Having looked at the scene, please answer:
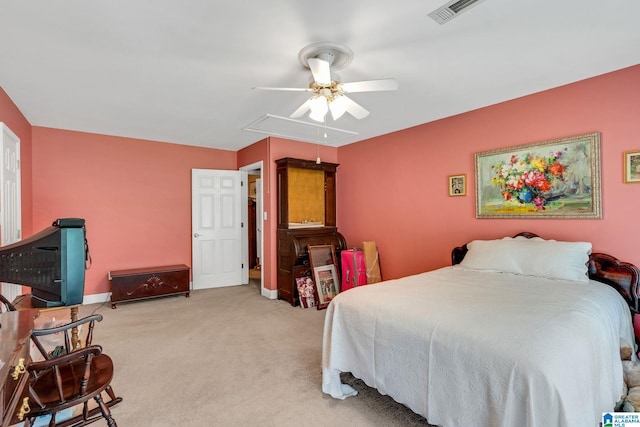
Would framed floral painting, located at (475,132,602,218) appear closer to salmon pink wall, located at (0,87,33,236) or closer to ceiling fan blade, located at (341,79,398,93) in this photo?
ceiling fan blade, located at (341,79,398,93)

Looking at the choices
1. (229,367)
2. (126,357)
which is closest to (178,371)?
(229,367)

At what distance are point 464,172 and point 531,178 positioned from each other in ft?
2.26

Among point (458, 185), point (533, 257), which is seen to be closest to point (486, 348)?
point (533, 257)

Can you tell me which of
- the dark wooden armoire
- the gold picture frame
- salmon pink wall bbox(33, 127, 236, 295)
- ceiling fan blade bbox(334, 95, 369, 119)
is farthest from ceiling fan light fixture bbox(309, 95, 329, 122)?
salmon pink wall bbox(33, 127, 236, 295)

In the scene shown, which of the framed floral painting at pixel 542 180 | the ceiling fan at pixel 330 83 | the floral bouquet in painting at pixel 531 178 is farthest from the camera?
the floral bouquet in painting at pixel 531 178

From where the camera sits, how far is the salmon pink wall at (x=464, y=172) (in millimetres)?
2580

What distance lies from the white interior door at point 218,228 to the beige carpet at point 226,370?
1.15m

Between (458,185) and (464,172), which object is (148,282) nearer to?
(458,185)

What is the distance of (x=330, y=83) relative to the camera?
222cm

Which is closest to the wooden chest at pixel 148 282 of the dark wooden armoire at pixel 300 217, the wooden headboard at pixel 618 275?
the dark wooden armoire at pixel 300 217

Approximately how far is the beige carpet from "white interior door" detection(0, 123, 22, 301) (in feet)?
4.09

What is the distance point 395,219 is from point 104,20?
3697 mm

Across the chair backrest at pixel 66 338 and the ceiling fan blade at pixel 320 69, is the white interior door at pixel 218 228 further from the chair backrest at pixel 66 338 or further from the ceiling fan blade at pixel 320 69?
the ceiling fan blade at pixel 320 69

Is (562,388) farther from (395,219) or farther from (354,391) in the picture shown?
(395,219)
